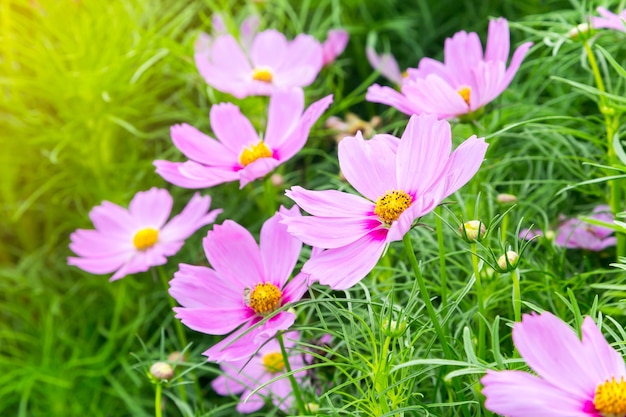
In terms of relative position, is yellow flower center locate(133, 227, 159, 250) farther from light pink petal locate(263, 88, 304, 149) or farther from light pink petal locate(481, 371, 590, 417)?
light pink petal locate(481, 371, 590, 417)

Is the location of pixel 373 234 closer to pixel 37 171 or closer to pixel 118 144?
pixel 118 144

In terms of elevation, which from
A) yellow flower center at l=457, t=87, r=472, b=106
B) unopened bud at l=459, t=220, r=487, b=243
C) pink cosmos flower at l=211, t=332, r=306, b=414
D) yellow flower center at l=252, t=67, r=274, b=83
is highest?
yellow flower center at l=252, t=67, r=274, b=83

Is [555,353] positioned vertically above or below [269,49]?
below

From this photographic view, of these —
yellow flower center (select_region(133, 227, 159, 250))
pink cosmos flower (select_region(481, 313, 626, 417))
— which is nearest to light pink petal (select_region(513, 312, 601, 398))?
pink cosmos flower (select_region(481, 313, 626, 417))

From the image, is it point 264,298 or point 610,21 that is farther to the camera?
point 610,21

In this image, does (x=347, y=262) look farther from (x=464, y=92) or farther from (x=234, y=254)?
(x=464, y=92)

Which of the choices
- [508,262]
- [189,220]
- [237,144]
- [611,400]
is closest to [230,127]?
[237,144]
